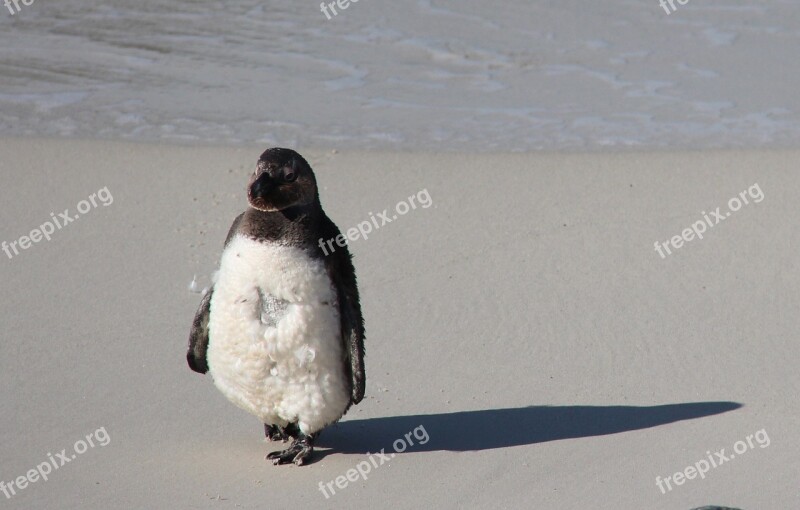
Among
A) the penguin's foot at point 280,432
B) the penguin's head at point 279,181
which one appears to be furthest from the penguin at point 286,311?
the penguin's foot at point 280,432

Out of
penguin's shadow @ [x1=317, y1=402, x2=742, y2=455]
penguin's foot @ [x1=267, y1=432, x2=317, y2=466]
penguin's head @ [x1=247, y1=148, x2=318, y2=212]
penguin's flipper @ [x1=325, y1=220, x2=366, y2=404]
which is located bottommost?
penguin's shadow @ [x1=317, y1=402, x2=742, y2=455]

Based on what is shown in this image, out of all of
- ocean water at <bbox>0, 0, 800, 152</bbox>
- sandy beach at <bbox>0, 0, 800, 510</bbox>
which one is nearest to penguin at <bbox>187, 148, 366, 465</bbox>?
sandy beach at <bbox>0, 0, 800, 510</bbox>

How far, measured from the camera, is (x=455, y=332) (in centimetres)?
526

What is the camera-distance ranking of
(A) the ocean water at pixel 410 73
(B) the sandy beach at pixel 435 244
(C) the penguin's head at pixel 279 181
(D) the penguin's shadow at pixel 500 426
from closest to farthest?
1. (C) the penguin's head at pixel 279 181
2. (B) the sandy beach at pixel 435 244
3. (D) the penguin's shadow at pixel 500 426
4. (A) the ocean water at pixel 410 73

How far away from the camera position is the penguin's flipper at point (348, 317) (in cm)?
403

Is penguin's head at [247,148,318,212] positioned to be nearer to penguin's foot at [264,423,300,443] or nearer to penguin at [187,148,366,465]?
penguin at [187,148,366,465]

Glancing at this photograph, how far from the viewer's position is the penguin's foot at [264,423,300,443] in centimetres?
425

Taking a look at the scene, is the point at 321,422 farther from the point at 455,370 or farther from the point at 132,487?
the point at 455,370

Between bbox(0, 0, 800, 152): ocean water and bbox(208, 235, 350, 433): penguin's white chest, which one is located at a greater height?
bbox(0, 0, 800, 152): ocean water

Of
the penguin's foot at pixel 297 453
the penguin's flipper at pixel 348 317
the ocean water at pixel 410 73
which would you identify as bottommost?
the penguin's foot at pixel 297 453

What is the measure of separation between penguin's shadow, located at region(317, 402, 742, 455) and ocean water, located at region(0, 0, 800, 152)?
319 centimetres

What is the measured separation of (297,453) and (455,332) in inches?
50.1

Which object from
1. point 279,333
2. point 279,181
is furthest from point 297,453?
point 279,181

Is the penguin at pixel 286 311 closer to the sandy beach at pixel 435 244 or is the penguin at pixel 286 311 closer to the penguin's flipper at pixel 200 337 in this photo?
the penguin's flipper at pixel 200 337
